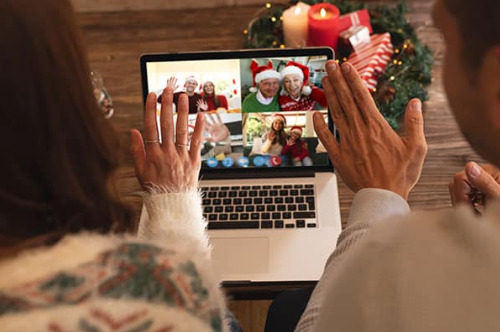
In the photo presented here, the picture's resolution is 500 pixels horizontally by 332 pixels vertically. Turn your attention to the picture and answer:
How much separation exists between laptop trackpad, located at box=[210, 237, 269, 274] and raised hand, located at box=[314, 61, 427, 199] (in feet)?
0.69

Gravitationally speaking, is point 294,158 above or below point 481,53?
below

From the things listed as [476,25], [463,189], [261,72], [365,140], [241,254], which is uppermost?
[476,25]

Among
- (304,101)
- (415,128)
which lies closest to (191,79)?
(304,101)

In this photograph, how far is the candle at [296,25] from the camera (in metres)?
1.36

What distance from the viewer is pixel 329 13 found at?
4.43ft

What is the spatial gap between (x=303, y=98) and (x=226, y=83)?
0.52 ft

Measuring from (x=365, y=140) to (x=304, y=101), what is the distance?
18 centimetres

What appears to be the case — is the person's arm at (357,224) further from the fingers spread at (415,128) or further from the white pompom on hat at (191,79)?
the white pompom on hat at (191,79)

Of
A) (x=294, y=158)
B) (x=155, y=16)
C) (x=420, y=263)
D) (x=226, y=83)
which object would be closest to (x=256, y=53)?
(x=226, y=83)

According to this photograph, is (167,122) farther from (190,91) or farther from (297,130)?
(297,130)

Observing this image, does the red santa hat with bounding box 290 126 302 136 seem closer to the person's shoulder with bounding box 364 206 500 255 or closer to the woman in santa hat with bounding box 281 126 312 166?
the woman in santa hat with bounding box 281 126 312 166

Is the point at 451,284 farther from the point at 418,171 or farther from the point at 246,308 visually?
the point at 246,308

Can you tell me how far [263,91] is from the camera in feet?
3.77

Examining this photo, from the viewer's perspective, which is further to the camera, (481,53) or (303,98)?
(303,98)
